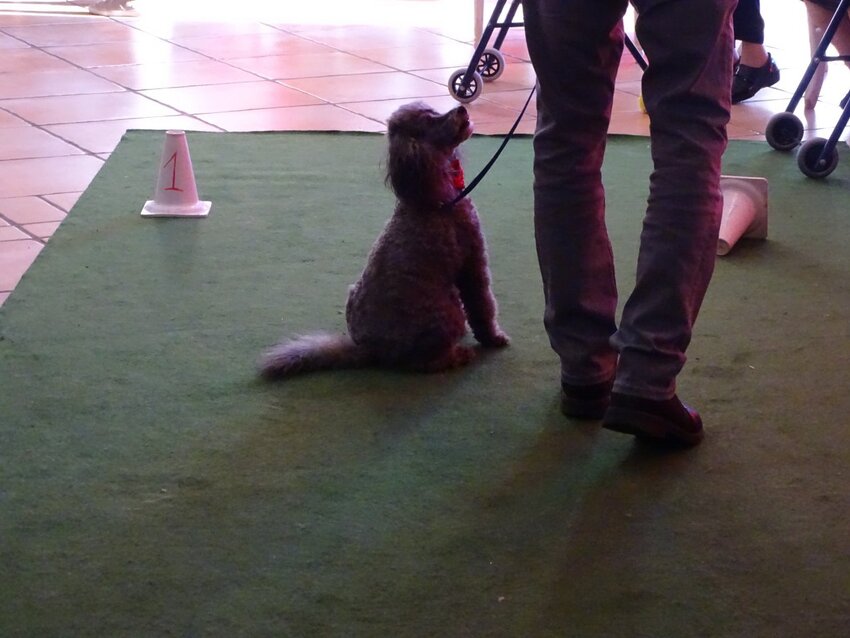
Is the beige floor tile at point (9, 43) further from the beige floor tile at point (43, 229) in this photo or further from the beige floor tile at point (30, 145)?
the beige floor tile at point (43, 229)

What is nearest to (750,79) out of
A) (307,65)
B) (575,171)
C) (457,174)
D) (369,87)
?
(369,87)

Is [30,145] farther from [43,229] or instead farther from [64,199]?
[43,229]

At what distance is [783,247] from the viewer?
264 cm

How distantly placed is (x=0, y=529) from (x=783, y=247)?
190cm

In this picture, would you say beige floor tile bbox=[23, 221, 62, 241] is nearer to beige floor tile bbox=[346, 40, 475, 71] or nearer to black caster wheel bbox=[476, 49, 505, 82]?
black caster wheel bbox=[476, 49, 505, 82]

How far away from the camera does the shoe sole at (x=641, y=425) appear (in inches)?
62.8

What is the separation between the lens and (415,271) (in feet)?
6.35

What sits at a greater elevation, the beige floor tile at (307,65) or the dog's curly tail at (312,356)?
the dog's curly tail at (312,356)

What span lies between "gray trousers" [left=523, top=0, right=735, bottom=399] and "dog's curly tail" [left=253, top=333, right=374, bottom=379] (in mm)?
404

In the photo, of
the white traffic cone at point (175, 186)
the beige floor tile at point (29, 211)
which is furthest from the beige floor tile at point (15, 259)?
the white traffic cone at point (175, 186)

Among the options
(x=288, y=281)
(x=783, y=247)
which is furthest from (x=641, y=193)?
(x=288, y=281)

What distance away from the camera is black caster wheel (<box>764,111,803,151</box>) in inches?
137

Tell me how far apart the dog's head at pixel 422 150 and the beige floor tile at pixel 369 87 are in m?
2.36

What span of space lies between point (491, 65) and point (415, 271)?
270 cm
